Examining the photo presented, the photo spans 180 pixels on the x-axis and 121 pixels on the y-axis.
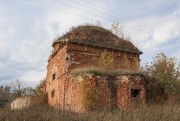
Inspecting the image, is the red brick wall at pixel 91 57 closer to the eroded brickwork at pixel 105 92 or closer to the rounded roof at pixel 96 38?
the rounded roof at pixel 96 38

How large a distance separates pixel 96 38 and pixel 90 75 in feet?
19.4

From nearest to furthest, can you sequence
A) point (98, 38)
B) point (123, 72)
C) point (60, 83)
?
point (123, 72), point (60, 83), point (98, 38)

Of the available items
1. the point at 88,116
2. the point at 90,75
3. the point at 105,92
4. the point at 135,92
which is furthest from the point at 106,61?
the point at 88,116

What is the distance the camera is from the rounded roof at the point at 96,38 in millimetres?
21391

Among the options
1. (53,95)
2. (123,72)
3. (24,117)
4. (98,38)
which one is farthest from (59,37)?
(24,117)

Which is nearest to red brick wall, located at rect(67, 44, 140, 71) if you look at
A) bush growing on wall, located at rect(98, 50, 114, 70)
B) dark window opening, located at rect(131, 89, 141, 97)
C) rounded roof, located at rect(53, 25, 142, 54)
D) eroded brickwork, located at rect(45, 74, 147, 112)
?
rounded roof, located at rect(53, 25, 142, 54)

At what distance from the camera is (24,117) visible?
8773mm

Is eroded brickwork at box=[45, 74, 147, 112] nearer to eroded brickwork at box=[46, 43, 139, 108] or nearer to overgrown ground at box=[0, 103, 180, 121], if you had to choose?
eroded brickwork at box=[46, 43, 139, 108]

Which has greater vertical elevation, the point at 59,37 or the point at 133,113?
the point at 59,37

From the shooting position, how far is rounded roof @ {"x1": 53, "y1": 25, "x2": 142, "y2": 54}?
70.2 ft

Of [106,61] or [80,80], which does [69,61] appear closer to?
[106,61]

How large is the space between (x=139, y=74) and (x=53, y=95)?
7.62 meters

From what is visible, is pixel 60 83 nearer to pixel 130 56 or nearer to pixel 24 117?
pixel 130 56

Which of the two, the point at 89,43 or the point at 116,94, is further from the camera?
the point at 89,43
